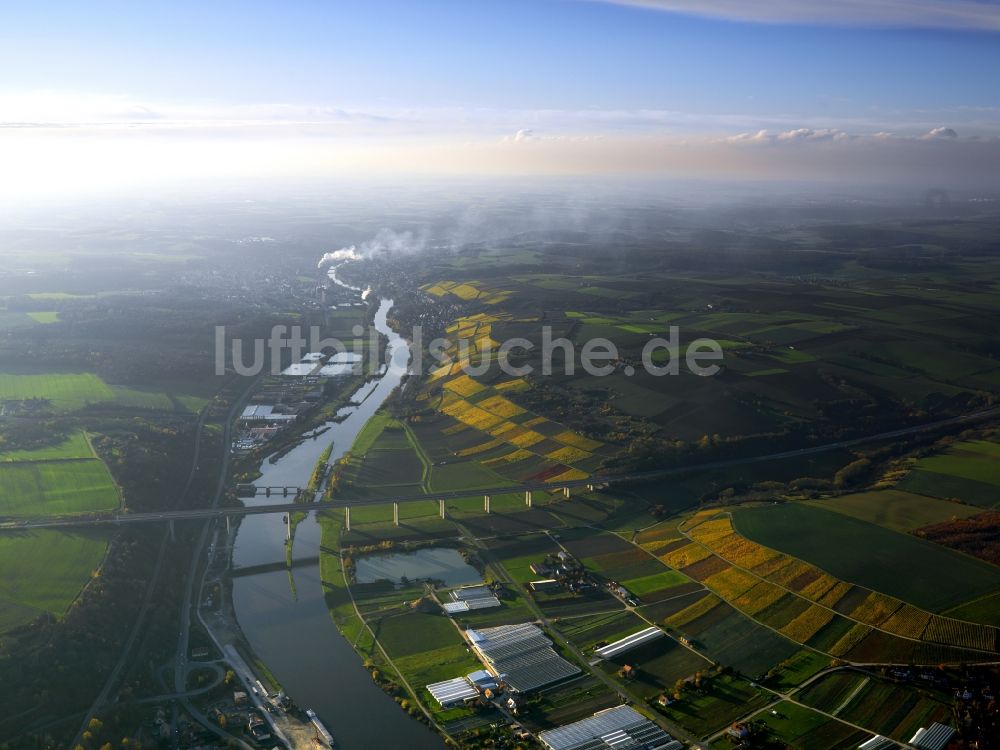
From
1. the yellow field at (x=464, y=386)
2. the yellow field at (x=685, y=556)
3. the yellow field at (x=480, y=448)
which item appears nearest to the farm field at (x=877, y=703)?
the yellow field at (x=685, y=556)

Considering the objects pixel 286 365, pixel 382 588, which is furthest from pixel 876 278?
pixel 382 588

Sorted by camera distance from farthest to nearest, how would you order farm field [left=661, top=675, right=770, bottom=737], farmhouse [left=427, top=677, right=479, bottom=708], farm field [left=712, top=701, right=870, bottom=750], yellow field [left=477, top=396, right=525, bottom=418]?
yellow field [left=477, top=396, right=525, bottom=418] < farmhouse [left=427, top=677, right=479, bottom=708] < farm field [left=661, top=675, right=770, bottom=737] < farm field [left=712, top=701, right=870, bottom=750]

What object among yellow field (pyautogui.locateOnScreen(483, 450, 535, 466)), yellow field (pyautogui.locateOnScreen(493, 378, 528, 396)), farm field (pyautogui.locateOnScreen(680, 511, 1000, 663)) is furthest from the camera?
yellow field (pyautogui.locateOnScreen(493, 378, 528, 396))

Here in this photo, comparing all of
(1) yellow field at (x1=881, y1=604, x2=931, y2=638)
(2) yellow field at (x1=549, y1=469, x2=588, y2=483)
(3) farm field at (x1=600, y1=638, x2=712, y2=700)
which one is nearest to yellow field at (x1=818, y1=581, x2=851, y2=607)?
(1) yellow field at (x1=881, y1=604, x2=931, y2=638)

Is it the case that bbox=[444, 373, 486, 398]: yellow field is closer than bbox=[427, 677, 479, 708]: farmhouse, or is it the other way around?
bbox=[427, 677, 479, 708]: farmhouse

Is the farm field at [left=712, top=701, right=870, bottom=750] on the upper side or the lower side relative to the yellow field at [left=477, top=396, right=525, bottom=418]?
lower

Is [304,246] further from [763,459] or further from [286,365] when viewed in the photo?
[763,459]

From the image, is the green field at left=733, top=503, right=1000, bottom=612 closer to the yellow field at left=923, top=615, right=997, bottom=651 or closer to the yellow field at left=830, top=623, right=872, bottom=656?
the yellow field at left=923, top=615, right=997, bottom=651
